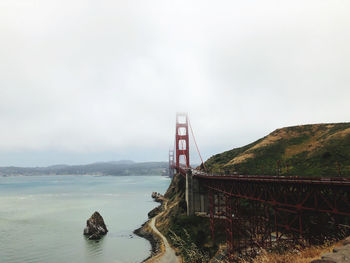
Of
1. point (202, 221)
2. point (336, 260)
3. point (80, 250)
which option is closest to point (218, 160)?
point (202, 221)

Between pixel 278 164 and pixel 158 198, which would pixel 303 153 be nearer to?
pixel 278 164

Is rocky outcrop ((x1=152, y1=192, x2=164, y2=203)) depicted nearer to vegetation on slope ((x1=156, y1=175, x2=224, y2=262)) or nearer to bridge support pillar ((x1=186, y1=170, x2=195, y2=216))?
vegetation on slope ((x1=156, y1=175, x2=224, y2=262))

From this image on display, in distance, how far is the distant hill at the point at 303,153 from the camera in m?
50.5


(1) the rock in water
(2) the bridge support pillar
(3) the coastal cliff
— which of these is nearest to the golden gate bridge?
(2) the bridge support pillar

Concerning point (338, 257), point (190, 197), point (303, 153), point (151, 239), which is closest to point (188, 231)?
point (190, 197)

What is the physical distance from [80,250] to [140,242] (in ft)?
38.0

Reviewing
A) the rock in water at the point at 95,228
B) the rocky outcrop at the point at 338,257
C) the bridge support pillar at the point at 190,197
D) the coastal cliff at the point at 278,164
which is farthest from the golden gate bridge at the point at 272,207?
the rock in water at the point at 95,228

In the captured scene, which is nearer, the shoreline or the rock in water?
the shoreline

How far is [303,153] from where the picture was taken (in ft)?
207

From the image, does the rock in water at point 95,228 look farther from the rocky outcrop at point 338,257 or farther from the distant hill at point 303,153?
the rocky outcrop at point 338,257

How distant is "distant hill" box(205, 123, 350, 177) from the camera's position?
166ft

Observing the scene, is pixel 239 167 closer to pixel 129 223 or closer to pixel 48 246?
pixel 129 223

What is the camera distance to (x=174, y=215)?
51.2 m

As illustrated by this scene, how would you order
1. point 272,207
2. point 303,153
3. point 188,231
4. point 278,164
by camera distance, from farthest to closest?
point 303,153, point 188,231, point 278,164, point 272,207
